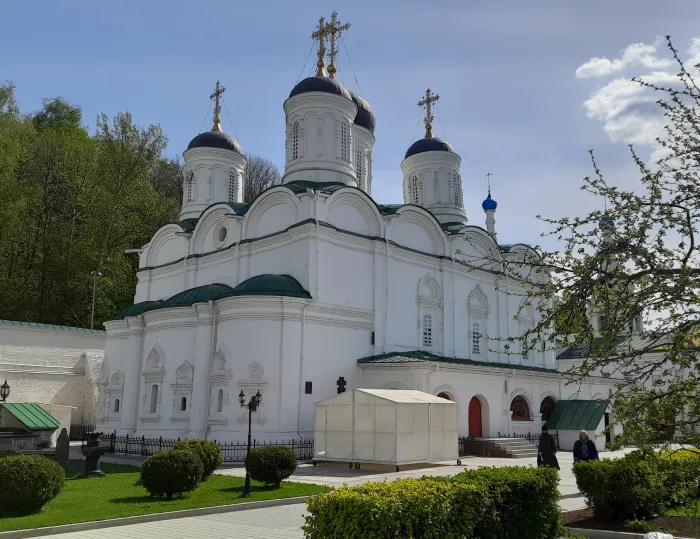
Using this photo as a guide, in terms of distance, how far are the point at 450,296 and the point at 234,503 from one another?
556 inches

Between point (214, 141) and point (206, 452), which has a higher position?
point (214, 141)

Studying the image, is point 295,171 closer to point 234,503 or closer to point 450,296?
point 450,296

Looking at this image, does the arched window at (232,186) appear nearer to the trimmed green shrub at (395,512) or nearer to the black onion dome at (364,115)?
the black onion dome at (364,115)

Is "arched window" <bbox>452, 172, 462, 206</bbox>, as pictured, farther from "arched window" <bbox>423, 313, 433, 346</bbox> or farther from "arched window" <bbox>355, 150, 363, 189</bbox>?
"arched window" <bbox>423, 313, 433, 346</bbox>

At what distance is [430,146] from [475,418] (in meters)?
12.6

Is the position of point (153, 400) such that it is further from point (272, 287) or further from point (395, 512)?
point (395, 512)

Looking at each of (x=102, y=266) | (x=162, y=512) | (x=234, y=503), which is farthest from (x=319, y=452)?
(x=102, y=266)

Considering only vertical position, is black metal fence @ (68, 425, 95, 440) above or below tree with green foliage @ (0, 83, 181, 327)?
below

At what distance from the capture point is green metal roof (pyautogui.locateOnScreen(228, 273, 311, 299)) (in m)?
17.7

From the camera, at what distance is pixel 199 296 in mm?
19344

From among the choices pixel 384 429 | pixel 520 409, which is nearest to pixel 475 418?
pixel 520 409

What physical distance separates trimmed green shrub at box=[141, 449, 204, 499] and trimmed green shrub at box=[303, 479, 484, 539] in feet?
17.9

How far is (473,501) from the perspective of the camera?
19.3 feet

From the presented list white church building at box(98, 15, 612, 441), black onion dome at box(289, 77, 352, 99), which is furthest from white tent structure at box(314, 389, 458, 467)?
black onion dome at box(289, 77, 352, 99)
